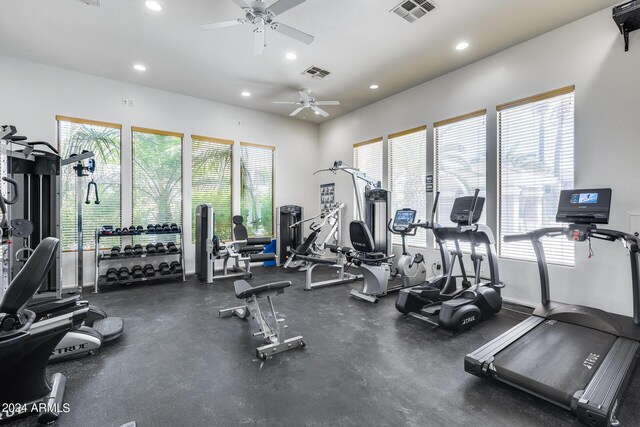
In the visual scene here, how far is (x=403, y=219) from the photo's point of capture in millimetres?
4812

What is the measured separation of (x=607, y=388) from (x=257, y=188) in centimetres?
633

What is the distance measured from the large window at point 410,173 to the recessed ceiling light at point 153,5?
14.2ft

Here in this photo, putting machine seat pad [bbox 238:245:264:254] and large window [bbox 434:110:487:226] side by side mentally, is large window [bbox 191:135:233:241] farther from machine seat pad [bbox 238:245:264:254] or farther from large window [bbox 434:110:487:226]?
large window [bbox 434:110:487:226]

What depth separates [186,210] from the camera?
5914 mm

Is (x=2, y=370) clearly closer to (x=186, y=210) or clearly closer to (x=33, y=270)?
(x=33, y=270)

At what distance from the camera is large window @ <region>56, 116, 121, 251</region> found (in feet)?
16.0

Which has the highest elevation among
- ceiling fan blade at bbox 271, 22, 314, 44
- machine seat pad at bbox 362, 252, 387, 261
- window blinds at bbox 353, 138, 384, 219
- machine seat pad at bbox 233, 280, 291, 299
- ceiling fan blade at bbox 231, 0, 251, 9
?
ceiling fan blade at bbox 231, 0, 251, 9

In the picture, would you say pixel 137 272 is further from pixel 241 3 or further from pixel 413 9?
Result: pixel 413 9

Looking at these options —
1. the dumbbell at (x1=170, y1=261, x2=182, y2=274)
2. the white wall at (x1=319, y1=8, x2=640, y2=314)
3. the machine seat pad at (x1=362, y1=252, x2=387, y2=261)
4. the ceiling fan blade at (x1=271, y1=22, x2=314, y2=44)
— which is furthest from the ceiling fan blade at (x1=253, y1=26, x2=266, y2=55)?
the dumbbell at (x1=170, y1=261, x2=182, y2=274)

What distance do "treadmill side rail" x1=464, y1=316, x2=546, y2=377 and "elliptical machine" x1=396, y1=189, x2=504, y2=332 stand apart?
1.54ft

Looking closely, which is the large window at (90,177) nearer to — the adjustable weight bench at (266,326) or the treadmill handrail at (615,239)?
the adjustable weight bench at (266,326)

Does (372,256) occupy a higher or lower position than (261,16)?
lower

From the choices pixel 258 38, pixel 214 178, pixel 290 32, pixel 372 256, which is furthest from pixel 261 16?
pixel 214 178

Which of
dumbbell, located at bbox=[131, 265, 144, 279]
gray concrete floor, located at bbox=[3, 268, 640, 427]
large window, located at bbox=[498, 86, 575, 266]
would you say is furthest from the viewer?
dumbbell, located at bbox=[131, 265, 144, 279]
